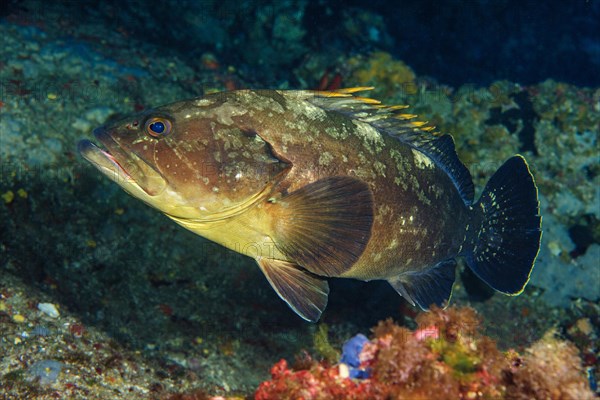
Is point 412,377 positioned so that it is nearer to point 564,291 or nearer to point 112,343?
point 112,343

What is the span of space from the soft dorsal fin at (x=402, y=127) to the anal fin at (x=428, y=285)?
840mm

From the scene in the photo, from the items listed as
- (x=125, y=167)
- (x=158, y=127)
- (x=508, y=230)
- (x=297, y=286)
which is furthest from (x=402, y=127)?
(x=125, y=167)

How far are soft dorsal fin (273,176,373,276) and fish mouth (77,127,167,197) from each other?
913 mm

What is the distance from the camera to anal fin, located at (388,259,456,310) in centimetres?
392

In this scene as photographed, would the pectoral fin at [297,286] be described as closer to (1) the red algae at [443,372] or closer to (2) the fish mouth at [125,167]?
(1) the red algae at [443,372]

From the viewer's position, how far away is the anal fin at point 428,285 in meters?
3.92

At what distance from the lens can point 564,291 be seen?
20.5 feet

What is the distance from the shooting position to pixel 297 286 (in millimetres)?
3293

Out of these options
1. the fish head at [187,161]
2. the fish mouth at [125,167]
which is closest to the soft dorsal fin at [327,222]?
the fish head at [187,161]

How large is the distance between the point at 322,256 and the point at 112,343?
242 cm

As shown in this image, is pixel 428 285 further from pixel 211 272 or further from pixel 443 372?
pixel 211 272

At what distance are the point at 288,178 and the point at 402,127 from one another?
1.45 metres

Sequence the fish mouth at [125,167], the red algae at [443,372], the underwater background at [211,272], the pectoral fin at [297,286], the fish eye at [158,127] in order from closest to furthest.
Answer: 1. the red algae at [443,372]
2. the underwater background at [211,272]
3. the fish mouth at [125,167]
4. the fish eye at [158,127]
5. the pectoral fin at [297,286]

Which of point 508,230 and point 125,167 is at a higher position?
point 125,167
